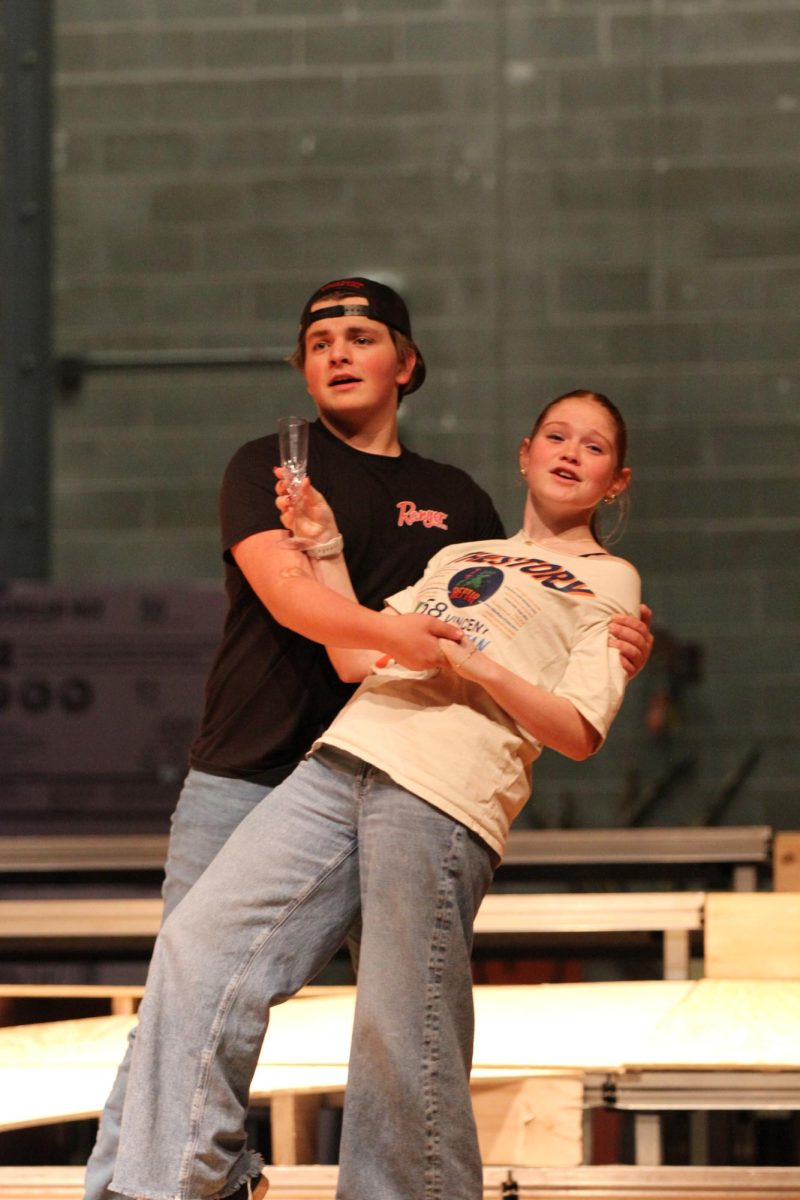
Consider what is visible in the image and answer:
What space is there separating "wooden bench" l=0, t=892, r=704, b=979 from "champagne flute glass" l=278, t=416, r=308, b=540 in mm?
1615

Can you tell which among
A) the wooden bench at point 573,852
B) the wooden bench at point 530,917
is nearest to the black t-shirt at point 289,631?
the wooden bench at point 530,917

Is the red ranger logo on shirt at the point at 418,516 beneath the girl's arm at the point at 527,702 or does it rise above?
above

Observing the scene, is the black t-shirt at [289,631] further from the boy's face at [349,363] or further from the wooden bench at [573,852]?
the wooden bench at [573,852]

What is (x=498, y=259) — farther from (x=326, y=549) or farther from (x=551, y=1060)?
(x=326, y=549)

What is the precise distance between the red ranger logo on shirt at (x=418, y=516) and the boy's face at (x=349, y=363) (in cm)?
13

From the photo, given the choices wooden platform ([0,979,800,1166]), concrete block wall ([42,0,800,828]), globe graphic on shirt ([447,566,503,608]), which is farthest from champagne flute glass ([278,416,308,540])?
concrete block wall ([42,0,800,828])

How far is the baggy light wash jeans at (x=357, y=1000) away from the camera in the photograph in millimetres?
1715

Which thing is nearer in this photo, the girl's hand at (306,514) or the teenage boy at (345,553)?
the girl's hand at (306,514)

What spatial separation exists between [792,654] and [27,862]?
10.3 feet

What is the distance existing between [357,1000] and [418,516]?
0.68m

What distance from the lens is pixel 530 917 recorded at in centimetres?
338

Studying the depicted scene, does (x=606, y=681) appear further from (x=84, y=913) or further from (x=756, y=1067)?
(x=84, y=913)

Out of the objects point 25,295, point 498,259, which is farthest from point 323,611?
point 25,295

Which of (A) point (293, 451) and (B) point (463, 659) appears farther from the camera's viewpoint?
(A) point (293, 451)
